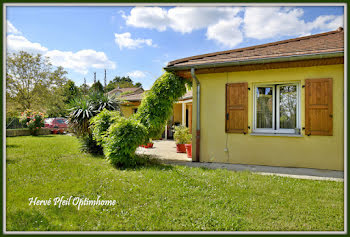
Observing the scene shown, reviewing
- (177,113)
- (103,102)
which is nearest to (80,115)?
(103,102)

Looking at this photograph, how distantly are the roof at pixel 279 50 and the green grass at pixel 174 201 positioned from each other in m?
3.26

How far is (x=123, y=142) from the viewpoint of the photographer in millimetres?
5738

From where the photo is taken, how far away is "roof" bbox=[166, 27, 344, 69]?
5.47m

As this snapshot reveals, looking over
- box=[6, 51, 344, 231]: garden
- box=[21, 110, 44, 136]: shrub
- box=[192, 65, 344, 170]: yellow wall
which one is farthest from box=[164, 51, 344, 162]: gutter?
box=[21, 110, 44, 136]: shrub

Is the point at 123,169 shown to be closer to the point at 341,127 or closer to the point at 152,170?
the point at 152,170

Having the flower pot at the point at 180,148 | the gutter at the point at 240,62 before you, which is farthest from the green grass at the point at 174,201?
the flower pot at the point at 180,148

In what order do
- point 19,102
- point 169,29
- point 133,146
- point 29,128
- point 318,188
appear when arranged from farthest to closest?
1. point 19,102
2. point 29,128
3. point 133,146
4. point 169,29
5. point 318,188

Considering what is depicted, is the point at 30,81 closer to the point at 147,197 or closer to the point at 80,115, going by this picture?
the point at 80,115

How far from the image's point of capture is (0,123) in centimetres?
275

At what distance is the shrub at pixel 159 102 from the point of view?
21.5 feet

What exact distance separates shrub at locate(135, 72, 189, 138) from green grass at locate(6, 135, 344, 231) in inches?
73.3

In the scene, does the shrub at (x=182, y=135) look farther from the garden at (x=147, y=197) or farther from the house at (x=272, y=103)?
the garden at (x=147, y=197)

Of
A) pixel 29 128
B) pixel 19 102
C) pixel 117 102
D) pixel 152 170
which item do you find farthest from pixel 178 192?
pixel 19 102

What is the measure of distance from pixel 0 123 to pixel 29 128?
46.6 feet
